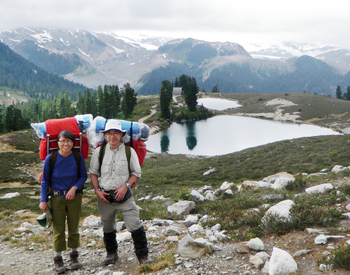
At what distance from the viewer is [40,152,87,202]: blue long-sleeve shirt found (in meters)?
5.88

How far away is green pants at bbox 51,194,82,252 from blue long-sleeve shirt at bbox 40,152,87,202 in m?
0.29

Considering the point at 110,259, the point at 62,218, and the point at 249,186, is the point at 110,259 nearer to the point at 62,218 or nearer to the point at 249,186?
the point at 62,218

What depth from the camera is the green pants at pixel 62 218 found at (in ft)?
20.0

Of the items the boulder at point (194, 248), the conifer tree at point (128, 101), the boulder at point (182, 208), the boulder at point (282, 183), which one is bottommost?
the boulder at point (182, 208)

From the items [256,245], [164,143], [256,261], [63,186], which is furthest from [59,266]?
[164,143]

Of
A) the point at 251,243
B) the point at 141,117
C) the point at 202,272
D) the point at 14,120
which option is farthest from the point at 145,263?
the point at 141,117

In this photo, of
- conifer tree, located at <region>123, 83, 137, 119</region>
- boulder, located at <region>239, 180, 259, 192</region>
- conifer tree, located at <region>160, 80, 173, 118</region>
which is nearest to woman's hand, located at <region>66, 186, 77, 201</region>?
boulder, located at <region>239, 180, 259, 192</region>

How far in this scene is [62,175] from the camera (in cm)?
596

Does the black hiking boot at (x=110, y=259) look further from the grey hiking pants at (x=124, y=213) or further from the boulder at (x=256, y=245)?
the boulder at (x=256, y=245)

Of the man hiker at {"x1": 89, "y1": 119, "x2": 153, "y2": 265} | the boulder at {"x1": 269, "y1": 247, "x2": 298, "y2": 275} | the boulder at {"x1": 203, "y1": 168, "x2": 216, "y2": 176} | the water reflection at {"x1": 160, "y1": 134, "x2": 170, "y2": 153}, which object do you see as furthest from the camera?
the water reflection at {"x1": 160, "y1": 134, "x2": 170, "y2": 153}

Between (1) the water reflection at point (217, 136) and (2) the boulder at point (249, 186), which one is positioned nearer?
(2) the boulder at point (249, 186)

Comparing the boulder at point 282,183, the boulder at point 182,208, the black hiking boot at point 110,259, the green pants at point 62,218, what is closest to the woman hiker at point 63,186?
the green pants at point 62,218

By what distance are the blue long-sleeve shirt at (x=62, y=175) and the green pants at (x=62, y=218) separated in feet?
0.94

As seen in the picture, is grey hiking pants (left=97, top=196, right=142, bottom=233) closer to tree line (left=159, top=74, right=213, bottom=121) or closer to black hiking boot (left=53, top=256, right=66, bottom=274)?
black hiking boot (left=53, top=256, right=66, bottom=274)
